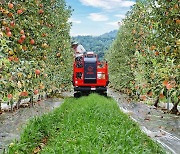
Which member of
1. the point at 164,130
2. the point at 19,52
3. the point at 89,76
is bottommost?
the point at 164,130

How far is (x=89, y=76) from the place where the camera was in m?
27.6

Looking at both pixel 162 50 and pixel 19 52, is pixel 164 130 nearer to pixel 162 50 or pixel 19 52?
pixel 162 50

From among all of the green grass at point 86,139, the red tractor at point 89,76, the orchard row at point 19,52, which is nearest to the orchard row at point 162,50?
the green grass at point 86,139

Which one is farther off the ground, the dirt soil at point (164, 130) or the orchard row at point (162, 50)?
the orchard row at point (162, 50)

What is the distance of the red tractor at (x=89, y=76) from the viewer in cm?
2753

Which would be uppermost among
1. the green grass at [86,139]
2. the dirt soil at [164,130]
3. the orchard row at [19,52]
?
the orchard row at [19,52]

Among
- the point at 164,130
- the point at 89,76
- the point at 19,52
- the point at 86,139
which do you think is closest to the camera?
the point at 86,139

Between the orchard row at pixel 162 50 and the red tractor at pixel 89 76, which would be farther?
the red tractor at pixel 89 76

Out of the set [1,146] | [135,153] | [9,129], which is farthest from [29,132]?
[135,153]

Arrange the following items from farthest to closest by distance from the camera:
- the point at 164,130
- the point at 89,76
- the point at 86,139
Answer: the point at 89,76 → the point at 164,130 → the point at 86,139

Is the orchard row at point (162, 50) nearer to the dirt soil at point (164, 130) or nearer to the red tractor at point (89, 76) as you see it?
the dirt soil at point (164, 130)

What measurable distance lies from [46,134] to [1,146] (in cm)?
144

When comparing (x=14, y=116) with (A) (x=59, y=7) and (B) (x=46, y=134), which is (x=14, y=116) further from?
(A) (x=59, y=7)

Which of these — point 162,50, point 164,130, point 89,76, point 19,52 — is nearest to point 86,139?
point 19,52
